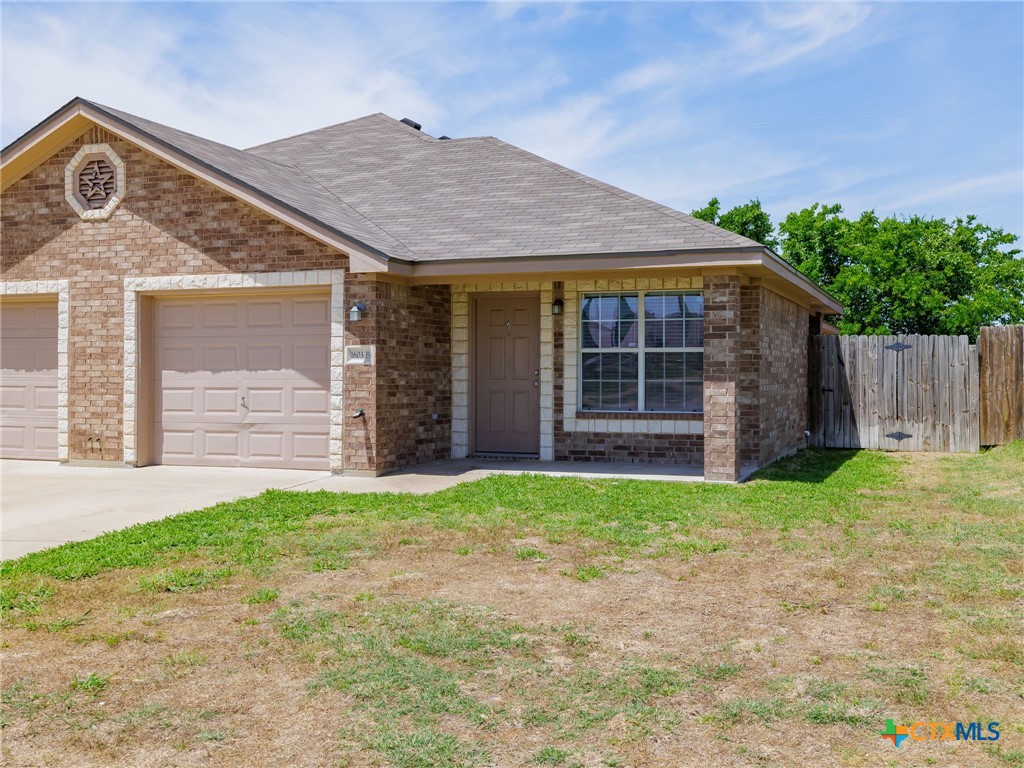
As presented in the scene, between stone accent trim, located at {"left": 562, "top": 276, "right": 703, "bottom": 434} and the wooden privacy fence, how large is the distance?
19.2 feet

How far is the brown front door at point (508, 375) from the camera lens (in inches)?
527

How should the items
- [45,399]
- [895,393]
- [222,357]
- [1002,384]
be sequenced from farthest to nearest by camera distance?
1. [895,393]
2. [1002,384]
3. [45,399]
4. [222,357]

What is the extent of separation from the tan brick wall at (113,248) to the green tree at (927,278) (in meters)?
23.8

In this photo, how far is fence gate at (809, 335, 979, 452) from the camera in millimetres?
15203

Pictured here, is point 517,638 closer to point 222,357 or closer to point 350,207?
point 222,357

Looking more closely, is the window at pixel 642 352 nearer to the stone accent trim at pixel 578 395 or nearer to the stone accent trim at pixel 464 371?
the stone accent trim at pixel 578 395

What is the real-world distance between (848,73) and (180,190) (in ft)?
44.0

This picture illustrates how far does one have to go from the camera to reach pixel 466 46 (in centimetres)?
1384

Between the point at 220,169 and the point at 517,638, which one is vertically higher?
the point at 220,169

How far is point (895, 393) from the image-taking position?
51.4 ft

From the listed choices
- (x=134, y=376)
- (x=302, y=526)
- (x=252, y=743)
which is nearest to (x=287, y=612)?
(x=252, y=743)

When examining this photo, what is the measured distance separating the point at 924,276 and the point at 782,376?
752 inches

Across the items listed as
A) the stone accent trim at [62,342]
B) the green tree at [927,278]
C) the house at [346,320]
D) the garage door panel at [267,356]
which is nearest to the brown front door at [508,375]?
the house at [346,320]

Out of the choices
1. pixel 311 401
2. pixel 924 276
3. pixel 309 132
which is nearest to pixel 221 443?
pixel 311 401
